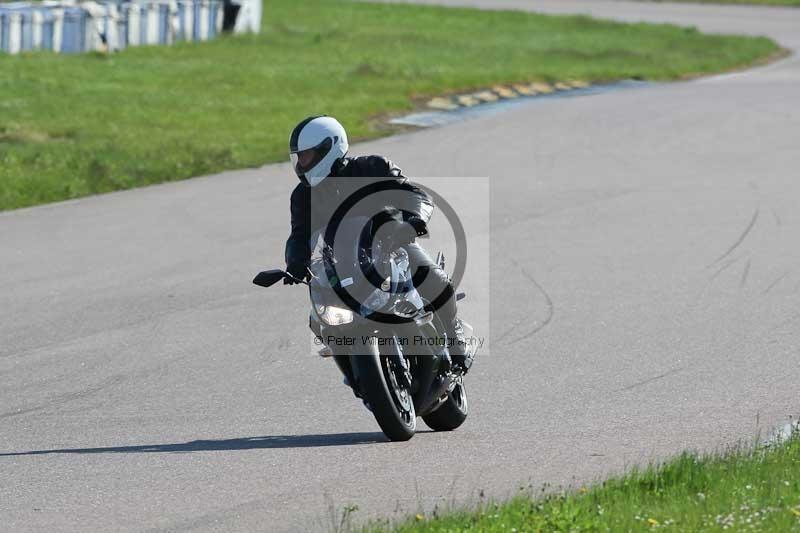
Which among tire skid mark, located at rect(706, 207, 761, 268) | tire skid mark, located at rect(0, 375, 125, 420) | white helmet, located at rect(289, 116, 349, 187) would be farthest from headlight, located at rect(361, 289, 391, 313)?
tire skid mark, located at rect(706, 207, 761, 268)

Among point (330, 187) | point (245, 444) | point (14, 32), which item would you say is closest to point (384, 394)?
point (245, 444)

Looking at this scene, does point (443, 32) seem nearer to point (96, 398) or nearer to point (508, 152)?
point (508, 152)

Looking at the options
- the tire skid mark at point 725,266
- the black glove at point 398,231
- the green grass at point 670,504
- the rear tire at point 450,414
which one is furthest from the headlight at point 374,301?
the tire skid mark at point 725,266

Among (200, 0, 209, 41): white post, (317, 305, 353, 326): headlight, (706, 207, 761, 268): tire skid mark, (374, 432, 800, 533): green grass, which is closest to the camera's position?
(374, 432, 800, 533): green grass

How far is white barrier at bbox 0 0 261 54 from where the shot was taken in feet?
91.8

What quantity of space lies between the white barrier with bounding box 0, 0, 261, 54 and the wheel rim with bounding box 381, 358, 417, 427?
2138cm

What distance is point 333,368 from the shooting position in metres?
9.95

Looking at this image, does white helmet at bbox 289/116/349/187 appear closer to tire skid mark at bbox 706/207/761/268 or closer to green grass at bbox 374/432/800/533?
green grass at bbox 374/432/800/533

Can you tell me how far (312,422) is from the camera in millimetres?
8547

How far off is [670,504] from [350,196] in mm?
2285

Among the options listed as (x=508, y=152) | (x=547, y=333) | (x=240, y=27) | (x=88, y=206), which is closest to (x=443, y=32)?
(x=240, y=27)

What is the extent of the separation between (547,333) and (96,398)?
339 cm

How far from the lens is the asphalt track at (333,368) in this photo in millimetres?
7168

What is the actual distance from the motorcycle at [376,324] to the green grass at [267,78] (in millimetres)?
9390
